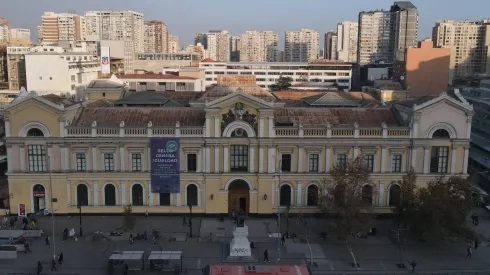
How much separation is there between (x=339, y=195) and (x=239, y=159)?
34.5 ft

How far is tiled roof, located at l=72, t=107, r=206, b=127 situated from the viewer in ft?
157

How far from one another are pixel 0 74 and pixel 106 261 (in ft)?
374

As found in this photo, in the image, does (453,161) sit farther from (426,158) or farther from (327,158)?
(327,158)

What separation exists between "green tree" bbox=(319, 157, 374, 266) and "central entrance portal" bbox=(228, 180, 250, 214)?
28.6ft

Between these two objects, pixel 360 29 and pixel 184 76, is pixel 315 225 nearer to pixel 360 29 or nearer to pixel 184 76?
pixel 184 76

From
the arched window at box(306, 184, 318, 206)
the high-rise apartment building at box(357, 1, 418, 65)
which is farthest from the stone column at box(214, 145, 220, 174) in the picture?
the high-rise apartment building at box(357, 1, 418, 65)

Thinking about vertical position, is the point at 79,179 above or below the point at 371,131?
below

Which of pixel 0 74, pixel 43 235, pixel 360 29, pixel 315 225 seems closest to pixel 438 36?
pixel 360 29

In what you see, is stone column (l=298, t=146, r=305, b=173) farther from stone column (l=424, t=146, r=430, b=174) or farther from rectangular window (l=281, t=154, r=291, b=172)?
stone column (l=424, t=146, r=430, b=174)

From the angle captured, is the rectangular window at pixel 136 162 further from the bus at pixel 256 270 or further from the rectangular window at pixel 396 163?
the rectangular window at pixel 396 163

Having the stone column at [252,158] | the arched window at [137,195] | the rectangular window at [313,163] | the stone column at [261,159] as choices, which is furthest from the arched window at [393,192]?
the arched window at [137,195]

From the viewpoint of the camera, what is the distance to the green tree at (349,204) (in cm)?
3822

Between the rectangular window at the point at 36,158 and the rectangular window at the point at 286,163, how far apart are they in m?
22.1

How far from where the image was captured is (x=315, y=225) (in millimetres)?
45000
